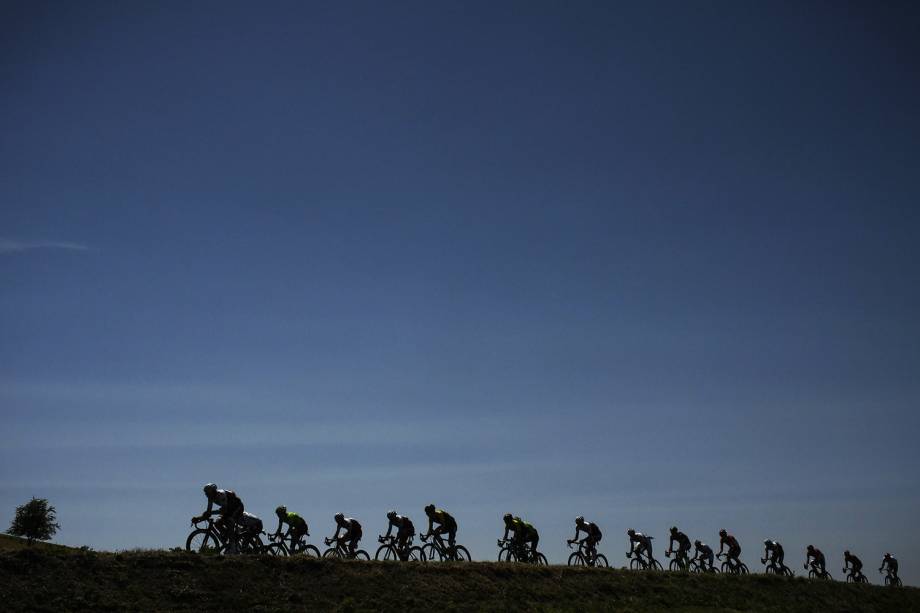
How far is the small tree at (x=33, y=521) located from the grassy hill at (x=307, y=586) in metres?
23.2

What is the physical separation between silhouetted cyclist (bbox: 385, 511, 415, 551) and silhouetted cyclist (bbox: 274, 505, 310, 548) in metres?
3.56

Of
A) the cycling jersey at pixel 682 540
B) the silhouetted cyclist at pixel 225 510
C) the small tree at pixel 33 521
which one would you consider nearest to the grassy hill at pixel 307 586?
the silhouetted cyclist at pixel 225 510

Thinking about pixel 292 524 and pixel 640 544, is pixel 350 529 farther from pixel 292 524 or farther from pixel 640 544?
pixel 640 544

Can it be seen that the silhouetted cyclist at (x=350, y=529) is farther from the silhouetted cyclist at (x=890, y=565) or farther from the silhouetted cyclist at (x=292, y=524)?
the silhouetted cyclist at (x=890, y=565)

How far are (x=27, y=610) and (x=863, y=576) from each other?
52.2 m

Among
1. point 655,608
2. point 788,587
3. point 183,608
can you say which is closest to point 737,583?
point 788,587

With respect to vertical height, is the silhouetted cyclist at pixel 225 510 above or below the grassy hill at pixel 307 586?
above

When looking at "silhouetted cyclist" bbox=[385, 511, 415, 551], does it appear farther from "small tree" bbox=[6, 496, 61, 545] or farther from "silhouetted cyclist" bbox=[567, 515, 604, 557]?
"small tree" bbox=[6, 496, 61, 545]

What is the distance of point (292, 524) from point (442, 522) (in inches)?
255

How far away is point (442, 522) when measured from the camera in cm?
3234

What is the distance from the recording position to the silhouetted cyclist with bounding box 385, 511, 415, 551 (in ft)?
102

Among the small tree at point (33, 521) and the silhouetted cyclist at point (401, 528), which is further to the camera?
the small tree at point (33, 521)

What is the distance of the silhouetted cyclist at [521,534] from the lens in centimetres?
3491

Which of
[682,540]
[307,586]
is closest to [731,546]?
[682,540]
